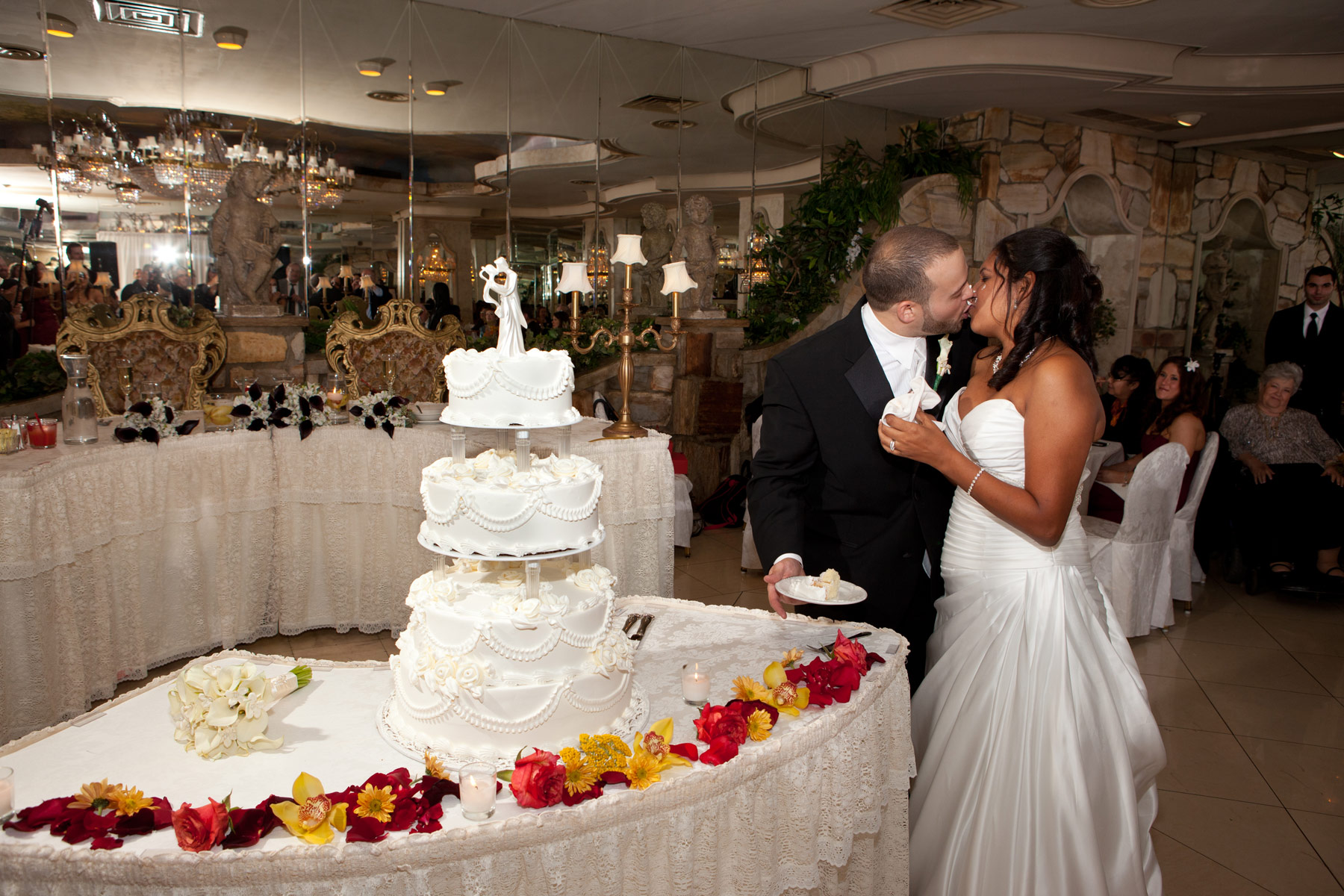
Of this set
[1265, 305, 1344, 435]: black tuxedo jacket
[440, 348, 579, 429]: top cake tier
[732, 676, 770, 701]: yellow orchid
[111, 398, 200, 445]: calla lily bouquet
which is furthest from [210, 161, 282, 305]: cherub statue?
[1265, 305, 1344, 435]: black tuxedo jacket

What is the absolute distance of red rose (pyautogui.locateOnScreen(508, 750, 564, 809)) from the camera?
1.54m

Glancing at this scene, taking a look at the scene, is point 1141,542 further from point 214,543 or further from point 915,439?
point 214,543

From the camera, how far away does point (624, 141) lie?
7.48 metres

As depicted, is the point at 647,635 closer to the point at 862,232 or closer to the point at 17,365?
the point at 17,365

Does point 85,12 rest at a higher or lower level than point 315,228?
higher

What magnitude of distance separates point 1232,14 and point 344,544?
22.3 ft

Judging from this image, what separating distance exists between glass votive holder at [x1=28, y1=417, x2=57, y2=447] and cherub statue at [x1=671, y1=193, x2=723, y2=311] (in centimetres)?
488

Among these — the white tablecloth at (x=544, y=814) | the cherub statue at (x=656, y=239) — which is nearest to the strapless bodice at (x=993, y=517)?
the white tablecloth at (x=544, y=814)

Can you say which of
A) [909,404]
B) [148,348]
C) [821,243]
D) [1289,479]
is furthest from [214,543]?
[1289,479]

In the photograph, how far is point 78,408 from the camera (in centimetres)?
394

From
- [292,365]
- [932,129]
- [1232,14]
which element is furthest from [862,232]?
[292,365]

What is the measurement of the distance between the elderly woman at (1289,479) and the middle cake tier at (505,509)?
6.04 metres

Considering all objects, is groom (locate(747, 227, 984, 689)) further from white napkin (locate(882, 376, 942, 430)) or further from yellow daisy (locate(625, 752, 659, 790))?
yellow daisy (locate(625, 752, 659, 790))

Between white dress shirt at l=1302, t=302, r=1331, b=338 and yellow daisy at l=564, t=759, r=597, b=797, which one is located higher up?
white dress shirt at l=1302, t=302, r=1331, b=338
